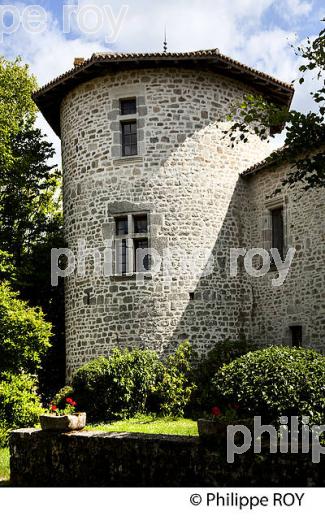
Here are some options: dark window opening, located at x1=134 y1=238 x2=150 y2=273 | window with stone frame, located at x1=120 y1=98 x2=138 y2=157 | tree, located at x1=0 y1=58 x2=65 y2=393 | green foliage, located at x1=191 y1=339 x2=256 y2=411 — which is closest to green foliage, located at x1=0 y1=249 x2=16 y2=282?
tree, located at x1=0 y1=58 x2=65 y2=393

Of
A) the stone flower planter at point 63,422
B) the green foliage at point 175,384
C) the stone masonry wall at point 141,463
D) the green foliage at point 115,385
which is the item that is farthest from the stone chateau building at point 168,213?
the stone masonry wall at point 141,463

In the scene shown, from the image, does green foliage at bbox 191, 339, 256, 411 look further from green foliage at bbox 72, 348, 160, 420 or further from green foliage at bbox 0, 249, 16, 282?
green foliage at bbox 0, 249, 16, 282

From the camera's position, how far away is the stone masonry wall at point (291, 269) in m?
13.6

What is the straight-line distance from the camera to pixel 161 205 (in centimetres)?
1506

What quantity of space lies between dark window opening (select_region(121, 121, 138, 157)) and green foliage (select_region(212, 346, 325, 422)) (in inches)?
264

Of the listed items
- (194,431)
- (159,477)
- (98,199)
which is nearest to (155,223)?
(98,199)

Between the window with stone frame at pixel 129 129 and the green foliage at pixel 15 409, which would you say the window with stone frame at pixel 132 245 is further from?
the green foliage at pixel 15 409

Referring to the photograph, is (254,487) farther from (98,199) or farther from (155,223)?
(98,199)

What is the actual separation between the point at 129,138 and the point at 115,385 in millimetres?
6254

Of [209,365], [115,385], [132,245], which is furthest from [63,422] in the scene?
[132,245]

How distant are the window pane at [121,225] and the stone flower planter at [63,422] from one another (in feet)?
23.4

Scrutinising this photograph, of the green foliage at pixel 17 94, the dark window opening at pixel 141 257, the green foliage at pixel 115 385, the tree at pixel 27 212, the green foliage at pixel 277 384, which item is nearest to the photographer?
the green foliage at pixel 277 384

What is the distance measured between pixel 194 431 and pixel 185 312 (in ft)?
14.5

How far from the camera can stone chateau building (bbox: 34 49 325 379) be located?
14773mm
